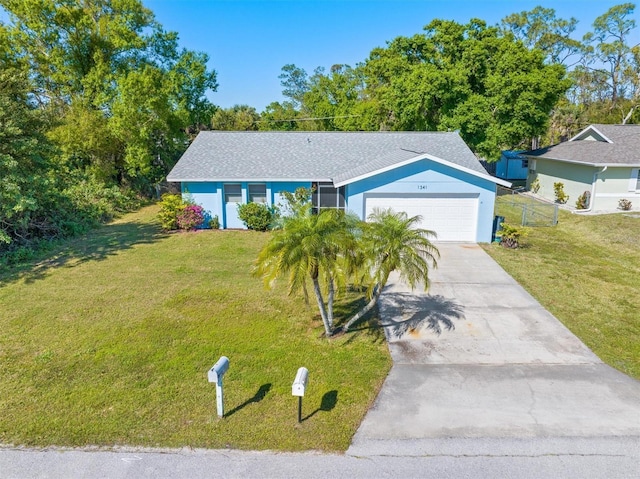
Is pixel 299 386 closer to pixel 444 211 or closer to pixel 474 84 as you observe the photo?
pixel 444 211

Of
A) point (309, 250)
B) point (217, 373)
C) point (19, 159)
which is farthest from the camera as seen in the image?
point (19, 159)

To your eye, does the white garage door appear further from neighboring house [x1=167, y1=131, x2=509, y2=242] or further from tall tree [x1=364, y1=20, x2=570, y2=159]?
tall tree [x1=364, y1=20, x2=570, y2=159]

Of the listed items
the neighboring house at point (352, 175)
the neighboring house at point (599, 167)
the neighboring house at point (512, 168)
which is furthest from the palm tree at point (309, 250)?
the neighboring house at point (512, 168)

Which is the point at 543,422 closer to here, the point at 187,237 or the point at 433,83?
the point at 187,237

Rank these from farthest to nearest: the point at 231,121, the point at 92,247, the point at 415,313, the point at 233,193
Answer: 1. the point at 231,121
2. the point at 233,193
3. the point at 92,247
4. the point at 415,313

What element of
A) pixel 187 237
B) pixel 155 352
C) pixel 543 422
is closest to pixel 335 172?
pixel 187 237

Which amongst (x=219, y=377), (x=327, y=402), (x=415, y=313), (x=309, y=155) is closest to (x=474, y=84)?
(x=309, y=155)

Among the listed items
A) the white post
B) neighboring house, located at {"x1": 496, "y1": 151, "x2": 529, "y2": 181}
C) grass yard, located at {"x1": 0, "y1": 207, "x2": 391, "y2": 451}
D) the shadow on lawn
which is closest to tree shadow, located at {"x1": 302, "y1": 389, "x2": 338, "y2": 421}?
grass yard, located at {"x1": 0, "y1": 207, "x2": 391, "y2": 451}
